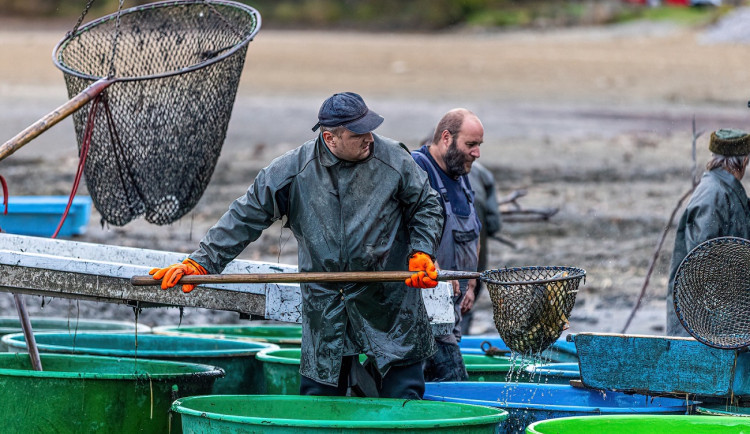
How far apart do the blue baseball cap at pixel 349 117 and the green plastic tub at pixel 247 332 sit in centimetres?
242

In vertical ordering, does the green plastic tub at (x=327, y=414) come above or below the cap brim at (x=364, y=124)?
below

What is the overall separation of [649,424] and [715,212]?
172cm

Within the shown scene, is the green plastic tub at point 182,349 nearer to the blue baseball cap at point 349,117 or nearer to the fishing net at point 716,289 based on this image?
the blue baseball cap at point 349,117

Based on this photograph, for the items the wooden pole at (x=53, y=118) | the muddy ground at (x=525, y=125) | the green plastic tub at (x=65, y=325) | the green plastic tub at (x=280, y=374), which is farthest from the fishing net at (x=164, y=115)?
the green plastic tub at (x=65, y=325)

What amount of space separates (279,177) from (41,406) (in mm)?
1406

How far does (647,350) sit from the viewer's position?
17.5ft

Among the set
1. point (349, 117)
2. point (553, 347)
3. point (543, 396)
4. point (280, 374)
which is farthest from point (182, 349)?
point (349, 117)

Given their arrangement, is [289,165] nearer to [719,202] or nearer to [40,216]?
[719,202]

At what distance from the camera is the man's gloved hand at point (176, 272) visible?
15.6 feet

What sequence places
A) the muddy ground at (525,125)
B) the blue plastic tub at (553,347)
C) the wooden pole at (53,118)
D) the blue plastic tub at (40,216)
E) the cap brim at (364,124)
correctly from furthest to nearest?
the muddy ground at (525,125) → the blue plastic tub at (40,216) → the blue plastic tub at (553,347) → the wooden pole at (53,118) → the cap brim at (364,124)

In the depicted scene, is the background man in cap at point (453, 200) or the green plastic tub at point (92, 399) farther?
the background man in cap at point (453, 200)

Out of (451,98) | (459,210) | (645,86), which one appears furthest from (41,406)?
(645,86)

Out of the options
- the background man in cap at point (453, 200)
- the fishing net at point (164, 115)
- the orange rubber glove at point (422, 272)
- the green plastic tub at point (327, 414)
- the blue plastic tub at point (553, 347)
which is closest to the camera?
the green plastic tub at point (327, 414)

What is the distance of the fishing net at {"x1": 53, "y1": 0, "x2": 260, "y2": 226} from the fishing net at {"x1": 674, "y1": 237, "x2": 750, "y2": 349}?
2477 millimetres
